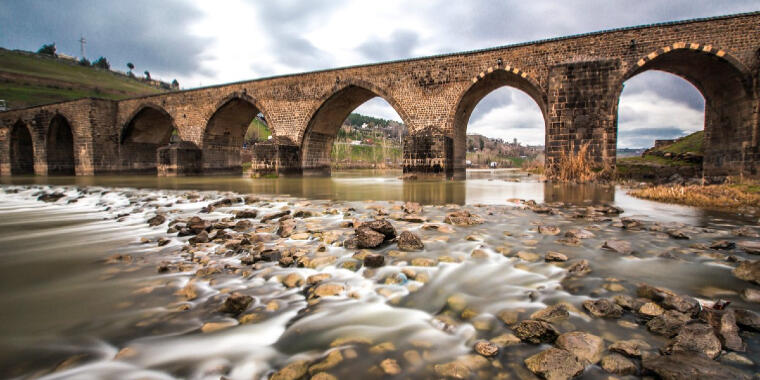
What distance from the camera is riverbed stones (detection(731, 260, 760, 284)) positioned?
85.4 inches

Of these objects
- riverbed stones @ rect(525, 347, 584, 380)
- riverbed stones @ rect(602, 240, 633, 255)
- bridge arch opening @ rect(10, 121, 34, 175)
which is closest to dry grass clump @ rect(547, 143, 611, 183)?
riverbed stones @ rect(602, 240, 633, 255)

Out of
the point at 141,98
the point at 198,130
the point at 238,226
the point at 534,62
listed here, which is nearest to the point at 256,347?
the point at 238,226

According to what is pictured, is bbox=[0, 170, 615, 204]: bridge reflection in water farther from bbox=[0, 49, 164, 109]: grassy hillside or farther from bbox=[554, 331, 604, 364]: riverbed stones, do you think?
bbox=[0, 49, 164, 109]: grassy hillside

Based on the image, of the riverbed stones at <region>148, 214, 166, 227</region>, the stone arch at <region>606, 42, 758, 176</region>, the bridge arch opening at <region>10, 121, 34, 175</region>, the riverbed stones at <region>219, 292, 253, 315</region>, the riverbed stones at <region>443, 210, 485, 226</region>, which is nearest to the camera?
the riverbed stones at <region>219, 292, 253, 315</region>

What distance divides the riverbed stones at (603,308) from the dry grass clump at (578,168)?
1098cm

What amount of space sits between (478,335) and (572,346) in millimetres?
412

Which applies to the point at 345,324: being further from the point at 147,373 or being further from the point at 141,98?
the point at 141,98

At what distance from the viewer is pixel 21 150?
28016 mm

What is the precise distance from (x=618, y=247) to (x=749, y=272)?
0.83 meters

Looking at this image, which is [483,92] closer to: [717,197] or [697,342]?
[717,197]

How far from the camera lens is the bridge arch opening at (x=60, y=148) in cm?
2558

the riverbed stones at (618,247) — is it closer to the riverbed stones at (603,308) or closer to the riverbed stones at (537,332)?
the riverbed stones at (603,308)

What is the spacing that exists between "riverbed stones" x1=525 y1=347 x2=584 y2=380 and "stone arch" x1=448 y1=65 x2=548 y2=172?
571 inches

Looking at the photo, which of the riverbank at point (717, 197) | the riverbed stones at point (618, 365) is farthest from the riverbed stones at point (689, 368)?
the riverbank at point (717, 197)
